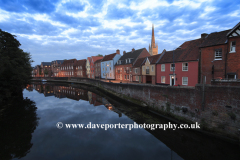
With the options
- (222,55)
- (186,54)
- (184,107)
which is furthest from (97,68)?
(184,107)

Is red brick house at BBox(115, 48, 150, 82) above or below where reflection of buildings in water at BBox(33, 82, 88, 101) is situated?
above

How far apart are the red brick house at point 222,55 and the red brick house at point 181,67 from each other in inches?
92.1

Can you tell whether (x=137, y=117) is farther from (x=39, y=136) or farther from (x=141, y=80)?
(x=141, y=80)

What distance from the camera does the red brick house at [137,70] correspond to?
130 ft

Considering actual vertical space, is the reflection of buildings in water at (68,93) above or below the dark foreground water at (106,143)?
above

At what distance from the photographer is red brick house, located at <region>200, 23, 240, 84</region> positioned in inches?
698

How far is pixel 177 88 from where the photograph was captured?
16234 mm

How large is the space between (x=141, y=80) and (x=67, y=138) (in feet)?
95.1

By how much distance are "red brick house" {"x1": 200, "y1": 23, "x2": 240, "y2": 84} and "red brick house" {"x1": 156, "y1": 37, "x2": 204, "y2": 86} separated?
7.67ft

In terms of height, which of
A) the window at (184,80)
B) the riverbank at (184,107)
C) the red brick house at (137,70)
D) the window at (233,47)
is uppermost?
the window at (233,47)

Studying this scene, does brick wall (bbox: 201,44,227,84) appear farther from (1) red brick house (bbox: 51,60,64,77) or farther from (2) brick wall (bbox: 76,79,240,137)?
(1) red brick house (bbox: 51,60,64,77)

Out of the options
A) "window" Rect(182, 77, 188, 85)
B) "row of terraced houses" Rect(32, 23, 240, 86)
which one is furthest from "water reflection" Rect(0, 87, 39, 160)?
"window" Rect(182, 77, 188, 85)

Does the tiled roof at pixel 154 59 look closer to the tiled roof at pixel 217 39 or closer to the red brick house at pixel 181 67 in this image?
the red brick house at pixel 181 67

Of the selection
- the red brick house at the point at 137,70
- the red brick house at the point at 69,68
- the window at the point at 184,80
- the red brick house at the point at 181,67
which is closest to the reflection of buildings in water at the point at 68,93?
the red brick house at the point at 137,70
